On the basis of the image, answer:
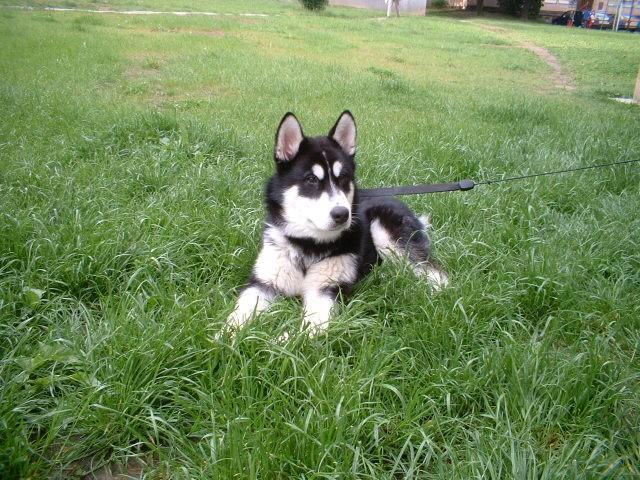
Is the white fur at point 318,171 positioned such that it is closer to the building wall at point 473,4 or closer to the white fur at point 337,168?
the white fur at point 337,168

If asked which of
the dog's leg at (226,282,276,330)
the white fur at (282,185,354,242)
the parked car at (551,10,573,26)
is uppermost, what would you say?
the parked car at (551,10,573,26)

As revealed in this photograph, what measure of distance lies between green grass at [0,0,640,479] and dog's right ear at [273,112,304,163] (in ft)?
2.17

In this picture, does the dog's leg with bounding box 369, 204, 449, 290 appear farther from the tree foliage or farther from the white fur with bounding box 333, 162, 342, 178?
the tree foliage

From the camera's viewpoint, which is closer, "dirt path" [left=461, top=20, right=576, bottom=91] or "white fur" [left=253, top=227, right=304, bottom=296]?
"white fur" [left=253, top=227, right=304, bottom=296]

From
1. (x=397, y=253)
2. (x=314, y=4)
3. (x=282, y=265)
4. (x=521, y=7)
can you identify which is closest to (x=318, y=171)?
(x=282, y=265)

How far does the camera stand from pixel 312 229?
9.37ft

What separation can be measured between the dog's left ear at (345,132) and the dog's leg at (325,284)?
69 cm

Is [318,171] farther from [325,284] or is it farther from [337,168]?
[325,284]

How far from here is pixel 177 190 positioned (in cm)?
395

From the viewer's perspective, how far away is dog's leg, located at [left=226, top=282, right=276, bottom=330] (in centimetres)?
242

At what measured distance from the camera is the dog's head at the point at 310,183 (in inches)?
108

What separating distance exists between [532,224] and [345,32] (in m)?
15.4

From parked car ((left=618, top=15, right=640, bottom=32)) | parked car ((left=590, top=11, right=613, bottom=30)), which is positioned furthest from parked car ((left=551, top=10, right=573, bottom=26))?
parked car ((left=618, top=15, right=640, bottom=32))

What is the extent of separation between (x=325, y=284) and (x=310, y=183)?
572mm
